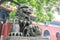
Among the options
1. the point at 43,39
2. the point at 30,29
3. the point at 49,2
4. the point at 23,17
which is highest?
the point at 49,2

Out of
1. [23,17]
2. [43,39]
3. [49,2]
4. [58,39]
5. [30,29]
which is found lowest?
[58,39]

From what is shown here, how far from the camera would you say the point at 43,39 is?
246cm

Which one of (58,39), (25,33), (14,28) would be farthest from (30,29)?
(58,39)

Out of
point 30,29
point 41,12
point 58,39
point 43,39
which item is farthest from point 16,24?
point 58,39

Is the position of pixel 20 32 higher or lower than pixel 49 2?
lower

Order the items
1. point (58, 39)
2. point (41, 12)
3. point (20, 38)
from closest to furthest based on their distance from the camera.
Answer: point (20, 38), point (41, 12), point (58, 39)

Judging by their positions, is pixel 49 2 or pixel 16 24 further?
pixel 49 2

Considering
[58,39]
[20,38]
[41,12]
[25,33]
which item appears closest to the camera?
[20,38]

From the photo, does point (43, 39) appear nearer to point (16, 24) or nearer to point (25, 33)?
point (25, 33)

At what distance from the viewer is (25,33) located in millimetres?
2373

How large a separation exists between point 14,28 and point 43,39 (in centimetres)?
49

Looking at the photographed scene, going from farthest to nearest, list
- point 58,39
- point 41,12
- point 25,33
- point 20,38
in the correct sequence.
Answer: point 58,39, point 41,12, point 25,33, point 20,38

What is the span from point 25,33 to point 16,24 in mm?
198

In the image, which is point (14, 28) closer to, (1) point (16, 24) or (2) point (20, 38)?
(1) point (16, 24)
